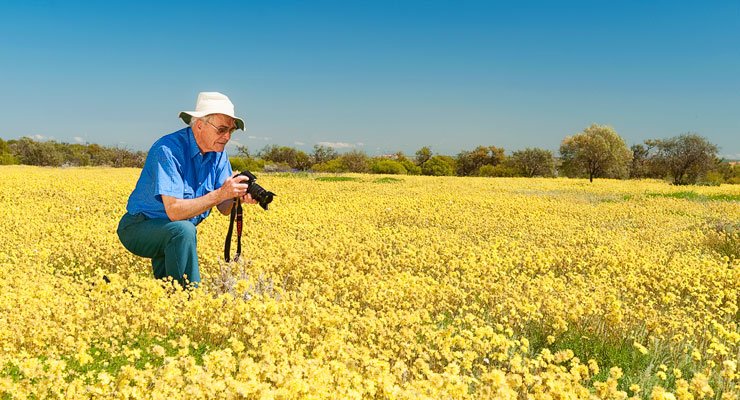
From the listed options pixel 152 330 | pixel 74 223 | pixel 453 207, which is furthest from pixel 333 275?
pixel 453 207

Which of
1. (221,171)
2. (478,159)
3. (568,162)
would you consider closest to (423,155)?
(478,159)

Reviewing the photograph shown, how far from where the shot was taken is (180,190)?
550 centimetres

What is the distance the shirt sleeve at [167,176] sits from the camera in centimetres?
534

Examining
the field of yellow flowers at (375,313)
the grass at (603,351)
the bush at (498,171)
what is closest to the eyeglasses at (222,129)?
the field of yellow flowers at (375,313)

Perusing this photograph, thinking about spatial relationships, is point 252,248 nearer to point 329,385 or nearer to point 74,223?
point 74,223

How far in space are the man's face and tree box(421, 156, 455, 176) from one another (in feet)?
216

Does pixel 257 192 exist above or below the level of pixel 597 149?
below

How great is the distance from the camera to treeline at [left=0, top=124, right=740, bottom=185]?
43.1 m

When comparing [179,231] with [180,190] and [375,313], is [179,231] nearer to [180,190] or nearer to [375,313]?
[180,190]

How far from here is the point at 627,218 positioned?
44.5ft

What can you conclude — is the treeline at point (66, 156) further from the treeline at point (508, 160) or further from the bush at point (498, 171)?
the bush at point (498, 171)

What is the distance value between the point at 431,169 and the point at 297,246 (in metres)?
65.5

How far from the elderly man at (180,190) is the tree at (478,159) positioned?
74.6 m

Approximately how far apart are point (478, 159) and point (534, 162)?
904 cm
